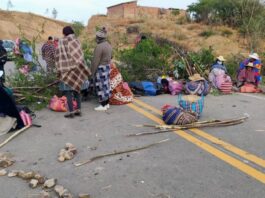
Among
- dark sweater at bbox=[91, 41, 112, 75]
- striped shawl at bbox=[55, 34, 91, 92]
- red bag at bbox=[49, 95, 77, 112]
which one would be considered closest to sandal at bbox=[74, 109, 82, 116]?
red bag at bbox=[49, 95, 77, 112]

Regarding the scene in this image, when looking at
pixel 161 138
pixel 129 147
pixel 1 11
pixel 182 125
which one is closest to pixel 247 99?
pixel 182 125

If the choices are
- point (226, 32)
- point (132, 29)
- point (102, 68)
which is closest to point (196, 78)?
point (102, 68)

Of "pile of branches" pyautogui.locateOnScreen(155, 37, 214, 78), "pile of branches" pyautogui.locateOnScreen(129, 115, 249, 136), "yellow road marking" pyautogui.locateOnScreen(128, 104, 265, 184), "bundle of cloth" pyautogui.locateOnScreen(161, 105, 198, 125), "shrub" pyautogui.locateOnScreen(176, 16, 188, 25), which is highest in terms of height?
"shrub" pyautogui.locateOnScreen(176, 16, 188, 25)

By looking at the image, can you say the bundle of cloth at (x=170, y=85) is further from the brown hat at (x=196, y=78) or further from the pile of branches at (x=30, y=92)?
the pile of branches at (x=30, y=92)

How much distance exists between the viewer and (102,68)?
827cm

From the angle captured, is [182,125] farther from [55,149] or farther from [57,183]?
[57,183]

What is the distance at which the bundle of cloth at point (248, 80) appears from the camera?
11034 millimetres

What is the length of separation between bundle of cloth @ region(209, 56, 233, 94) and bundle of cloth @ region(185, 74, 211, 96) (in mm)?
619

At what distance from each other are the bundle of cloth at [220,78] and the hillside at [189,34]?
13.4m

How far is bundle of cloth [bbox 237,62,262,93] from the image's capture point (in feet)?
36.2

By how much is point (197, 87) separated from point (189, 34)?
27.0 m

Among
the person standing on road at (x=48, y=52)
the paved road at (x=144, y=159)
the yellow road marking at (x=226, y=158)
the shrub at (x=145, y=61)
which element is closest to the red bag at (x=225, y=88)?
the shrub at (x=145, y=61)

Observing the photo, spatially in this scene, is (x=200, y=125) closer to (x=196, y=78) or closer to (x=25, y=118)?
(x=25, y=118)

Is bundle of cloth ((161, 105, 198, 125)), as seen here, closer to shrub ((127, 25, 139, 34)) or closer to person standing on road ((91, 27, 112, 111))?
person standing on road ((91, 27, 112, 111))
